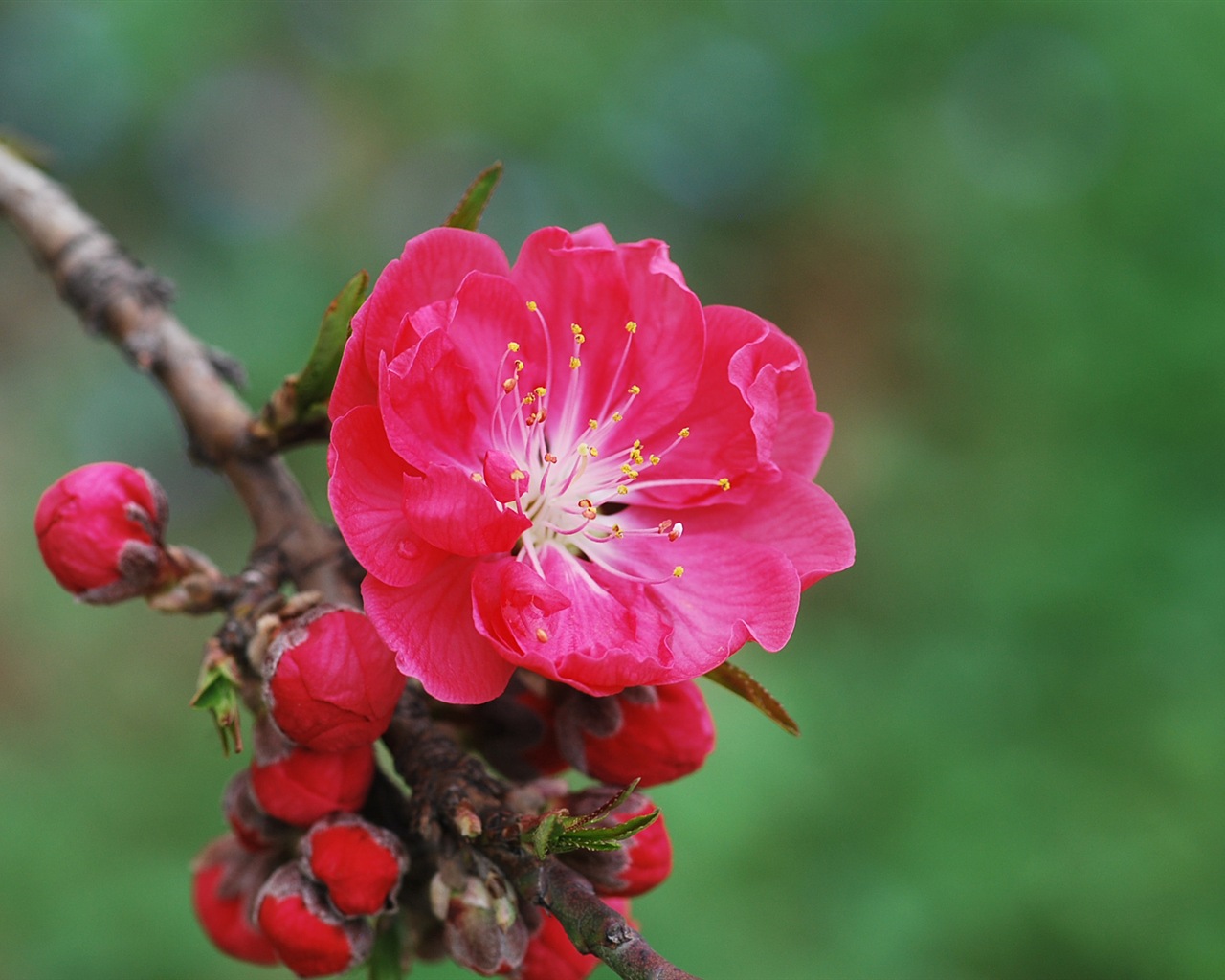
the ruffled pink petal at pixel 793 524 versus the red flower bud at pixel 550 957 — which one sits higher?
the ruffled pink petal at pixel 793 524

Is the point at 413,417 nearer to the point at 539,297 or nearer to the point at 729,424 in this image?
the point at 539,297

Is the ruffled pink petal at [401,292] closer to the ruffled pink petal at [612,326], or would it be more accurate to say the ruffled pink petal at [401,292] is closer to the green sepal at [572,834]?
the ruffled pink petal at [612,326]

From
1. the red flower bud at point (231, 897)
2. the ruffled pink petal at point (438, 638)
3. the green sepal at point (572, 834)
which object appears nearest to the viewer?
the green sepal at point (572, 834)

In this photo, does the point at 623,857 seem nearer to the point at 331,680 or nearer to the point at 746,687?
the point at 746,687

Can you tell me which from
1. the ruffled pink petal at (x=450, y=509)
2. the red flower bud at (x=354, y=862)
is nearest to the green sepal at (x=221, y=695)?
the red flower bud at (x=354, y=862)

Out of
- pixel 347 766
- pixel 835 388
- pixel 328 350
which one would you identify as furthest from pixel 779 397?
pixel 835 388

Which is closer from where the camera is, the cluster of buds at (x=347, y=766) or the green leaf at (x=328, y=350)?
the cluster of buds at (x=347, y=766)

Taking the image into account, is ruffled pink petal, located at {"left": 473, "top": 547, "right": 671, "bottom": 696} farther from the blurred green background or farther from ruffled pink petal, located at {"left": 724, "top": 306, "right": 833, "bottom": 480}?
the blurred green background
